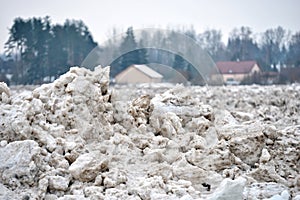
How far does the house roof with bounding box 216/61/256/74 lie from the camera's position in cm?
2255

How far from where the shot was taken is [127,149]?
457 centimetres

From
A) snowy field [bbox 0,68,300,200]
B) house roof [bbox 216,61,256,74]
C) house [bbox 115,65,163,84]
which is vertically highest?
house roof [bbox 216,61,256,74]

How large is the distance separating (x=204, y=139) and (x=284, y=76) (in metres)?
17.7

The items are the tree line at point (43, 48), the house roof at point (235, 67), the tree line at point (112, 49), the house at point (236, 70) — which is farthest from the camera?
the house roof at point (235, 67)

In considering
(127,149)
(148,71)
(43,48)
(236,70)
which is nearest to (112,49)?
(148,71)

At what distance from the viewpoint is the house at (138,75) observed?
1084 cm

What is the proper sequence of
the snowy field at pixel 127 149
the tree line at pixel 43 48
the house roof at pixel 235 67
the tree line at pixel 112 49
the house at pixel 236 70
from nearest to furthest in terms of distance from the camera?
the snowy field at pixel 127 149
the tree line at pixel 112 49
the tree line at pixel 43 48
the house at pixel 236 70
the house roof at pixel 235 67

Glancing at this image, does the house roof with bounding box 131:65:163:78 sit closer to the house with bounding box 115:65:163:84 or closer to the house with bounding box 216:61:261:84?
the house with bounding box 115:65:163:84

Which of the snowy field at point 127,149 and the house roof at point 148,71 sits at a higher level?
the house roof at point 148,71

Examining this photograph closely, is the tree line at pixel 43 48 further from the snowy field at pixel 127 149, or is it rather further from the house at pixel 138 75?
the snowy field at pixel 127 149

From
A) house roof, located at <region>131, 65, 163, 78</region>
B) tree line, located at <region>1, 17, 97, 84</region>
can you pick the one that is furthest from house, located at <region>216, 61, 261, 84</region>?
house roof, located at <region>131, 65, 163, 78</region>

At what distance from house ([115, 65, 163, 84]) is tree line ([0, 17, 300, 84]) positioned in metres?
0.18

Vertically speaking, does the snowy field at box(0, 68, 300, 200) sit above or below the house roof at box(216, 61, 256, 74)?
below

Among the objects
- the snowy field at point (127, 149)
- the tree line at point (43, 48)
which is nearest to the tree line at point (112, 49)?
the tree line at point (43, 48)
